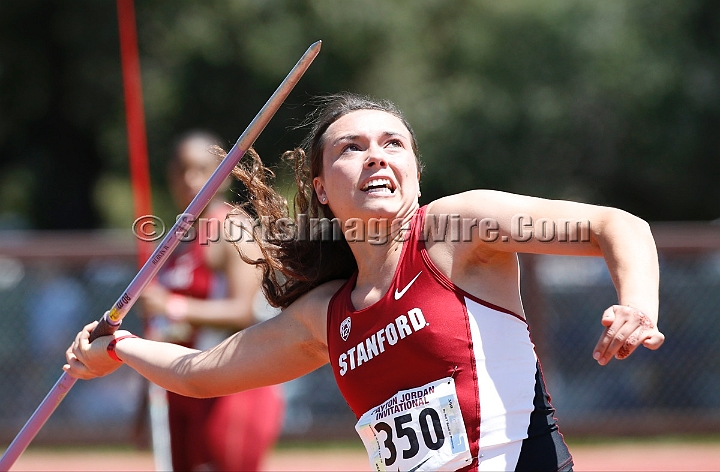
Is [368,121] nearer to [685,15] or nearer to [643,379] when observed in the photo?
[643,379]

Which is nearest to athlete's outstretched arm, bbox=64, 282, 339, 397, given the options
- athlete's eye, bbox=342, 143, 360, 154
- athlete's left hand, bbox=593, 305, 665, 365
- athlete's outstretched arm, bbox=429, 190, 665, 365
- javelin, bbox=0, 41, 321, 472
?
javelin, bbox=0, 41, 321, 472

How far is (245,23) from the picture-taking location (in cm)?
1321

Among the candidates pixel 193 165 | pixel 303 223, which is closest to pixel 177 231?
pixel 303 223

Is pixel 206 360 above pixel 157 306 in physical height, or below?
below

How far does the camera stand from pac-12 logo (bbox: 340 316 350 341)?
261 cm

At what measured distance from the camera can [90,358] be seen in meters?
3.14

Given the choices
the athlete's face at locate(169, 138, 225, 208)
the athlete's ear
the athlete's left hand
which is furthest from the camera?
the athlete's face at locate(169, 138, 225, 208)

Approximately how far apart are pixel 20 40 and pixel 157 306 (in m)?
11.7

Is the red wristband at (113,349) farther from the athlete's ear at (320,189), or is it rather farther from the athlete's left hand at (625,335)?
the athlete's left hand at (625,335)

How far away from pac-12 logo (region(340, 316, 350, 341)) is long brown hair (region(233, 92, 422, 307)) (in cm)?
38

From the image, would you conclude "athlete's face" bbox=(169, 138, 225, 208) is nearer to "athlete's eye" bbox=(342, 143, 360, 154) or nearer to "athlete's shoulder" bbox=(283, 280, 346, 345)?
"athlete's shoulder" bbox=(283, 280, 346, 345)

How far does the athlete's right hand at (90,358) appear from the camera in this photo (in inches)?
123

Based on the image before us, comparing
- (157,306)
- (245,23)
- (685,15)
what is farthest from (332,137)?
(685,15)

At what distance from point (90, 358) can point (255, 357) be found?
72 centimetres
